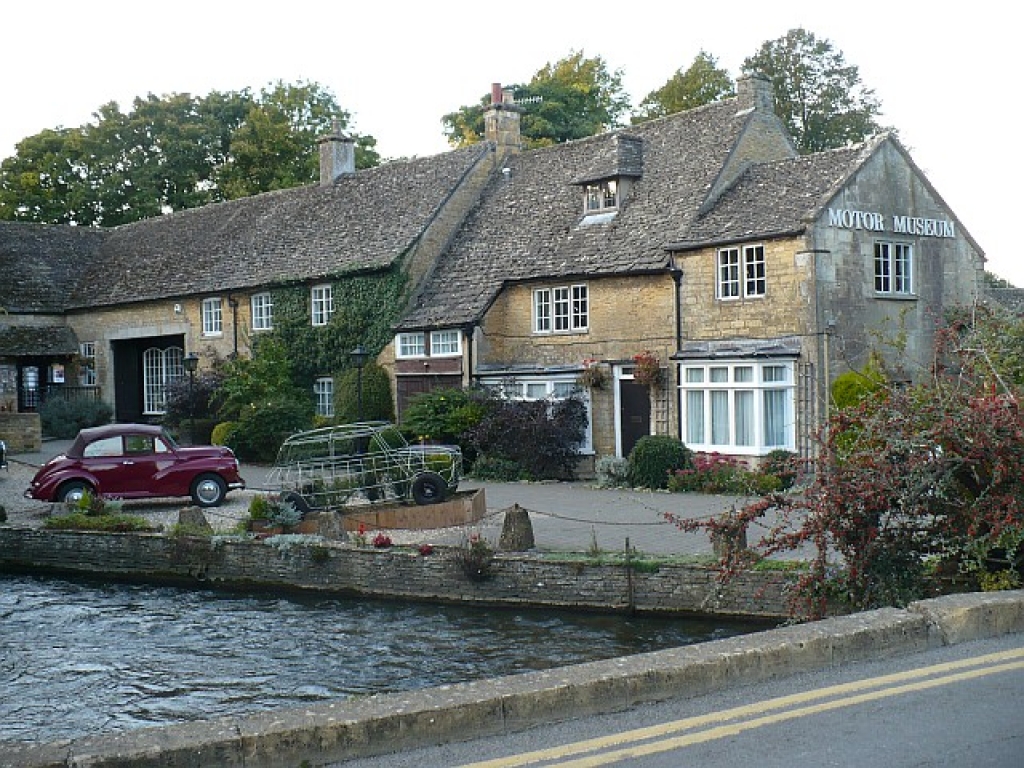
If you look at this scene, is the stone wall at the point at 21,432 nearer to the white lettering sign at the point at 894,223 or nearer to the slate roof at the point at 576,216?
the slate roof at the point at 576,216

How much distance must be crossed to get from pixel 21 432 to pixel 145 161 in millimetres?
24880

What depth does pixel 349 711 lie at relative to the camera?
21.1 feet

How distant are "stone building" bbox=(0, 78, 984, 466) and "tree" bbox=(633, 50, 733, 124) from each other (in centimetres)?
1530

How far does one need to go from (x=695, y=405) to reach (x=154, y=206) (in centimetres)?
3649

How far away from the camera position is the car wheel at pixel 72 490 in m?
22.5

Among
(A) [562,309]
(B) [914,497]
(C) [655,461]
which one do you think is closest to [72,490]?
(C) [655,461]

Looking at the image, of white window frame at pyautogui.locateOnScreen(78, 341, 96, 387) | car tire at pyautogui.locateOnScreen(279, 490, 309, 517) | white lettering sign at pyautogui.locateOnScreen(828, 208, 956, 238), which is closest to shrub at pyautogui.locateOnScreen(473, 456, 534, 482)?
car tire at pyautogui.locateOnScreen(279, 490, 309, 517)

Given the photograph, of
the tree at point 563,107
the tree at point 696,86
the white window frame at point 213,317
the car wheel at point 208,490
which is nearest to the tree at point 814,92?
the tree at point 696,86

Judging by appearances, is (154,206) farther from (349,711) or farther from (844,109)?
(349,711)

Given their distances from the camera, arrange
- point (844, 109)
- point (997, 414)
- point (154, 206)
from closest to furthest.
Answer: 1. point (997, 414)
2. point (844, 109)
3. point (154, 206)

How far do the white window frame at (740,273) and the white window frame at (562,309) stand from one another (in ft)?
12.3

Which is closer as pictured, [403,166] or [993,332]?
[993,332]

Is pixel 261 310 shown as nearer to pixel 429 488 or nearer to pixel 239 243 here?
pixel 239 243

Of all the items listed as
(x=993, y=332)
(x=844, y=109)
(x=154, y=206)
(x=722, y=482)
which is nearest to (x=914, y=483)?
(x=993, y=332)
